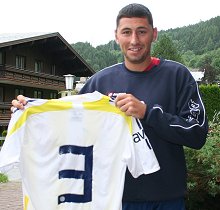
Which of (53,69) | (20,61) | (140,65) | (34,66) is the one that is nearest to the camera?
(140,65)

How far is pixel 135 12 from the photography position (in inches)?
119

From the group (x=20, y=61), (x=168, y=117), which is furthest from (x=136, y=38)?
(x=20, y=61)

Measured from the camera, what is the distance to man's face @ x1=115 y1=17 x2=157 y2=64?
3.03 metres

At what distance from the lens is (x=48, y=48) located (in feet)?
104

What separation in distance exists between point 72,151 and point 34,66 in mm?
29587

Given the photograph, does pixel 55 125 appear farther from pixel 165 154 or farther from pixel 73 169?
pixel 165 154

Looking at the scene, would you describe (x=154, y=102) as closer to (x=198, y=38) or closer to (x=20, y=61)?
(x=20, y=61)

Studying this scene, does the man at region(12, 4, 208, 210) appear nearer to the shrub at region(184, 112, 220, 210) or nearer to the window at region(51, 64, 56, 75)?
the shrub at region(184, 112, 220, 210)

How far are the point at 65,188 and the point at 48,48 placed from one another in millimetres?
29374

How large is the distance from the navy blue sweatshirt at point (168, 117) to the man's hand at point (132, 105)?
43mm

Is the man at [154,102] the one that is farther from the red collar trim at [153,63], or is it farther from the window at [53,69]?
the window at [53,69]

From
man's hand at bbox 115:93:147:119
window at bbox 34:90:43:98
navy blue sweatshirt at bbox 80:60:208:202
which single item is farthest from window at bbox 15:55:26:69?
man's hand at bbox 115:93:147:119

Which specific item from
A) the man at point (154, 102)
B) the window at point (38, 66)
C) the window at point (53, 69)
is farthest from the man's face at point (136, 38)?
the window at point (53, 69)

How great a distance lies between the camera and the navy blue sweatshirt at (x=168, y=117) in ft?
9.48
